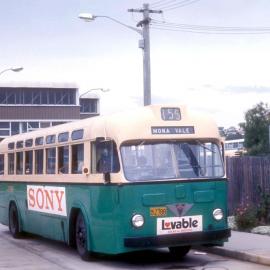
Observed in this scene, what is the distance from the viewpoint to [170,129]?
1237 centimetres

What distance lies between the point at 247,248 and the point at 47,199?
178 inches

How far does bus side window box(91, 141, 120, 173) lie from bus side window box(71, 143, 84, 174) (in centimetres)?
59

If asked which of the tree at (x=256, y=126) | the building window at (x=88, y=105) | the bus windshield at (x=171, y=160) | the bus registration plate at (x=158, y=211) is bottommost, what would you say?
the bus registration plate at (x=158, y=211)

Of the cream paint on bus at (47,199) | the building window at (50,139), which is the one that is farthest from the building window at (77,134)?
the building window at (50,139)

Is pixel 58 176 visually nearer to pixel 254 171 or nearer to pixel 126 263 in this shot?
pixel 126 263

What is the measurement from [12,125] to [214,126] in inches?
2051

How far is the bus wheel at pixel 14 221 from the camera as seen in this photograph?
59.4 feet

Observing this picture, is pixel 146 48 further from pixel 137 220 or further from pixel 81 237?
pixel 137 220

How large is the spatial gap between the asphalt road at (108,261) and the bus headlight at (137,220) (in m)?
1.03

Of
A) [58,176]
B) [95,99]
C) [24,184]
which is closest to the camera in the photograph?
[58,176]

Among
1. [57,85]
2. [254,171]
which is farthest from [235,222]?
[57,85]

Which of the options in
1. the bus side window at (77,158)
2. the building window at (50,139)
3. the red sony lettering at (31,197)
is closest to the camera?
the bus side window at (77,158)

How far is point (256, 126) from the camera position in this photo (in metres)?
43.0

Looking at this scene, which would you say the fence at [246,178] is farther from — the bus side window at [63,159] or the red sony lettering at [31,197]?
the bus side window at [63,159]
